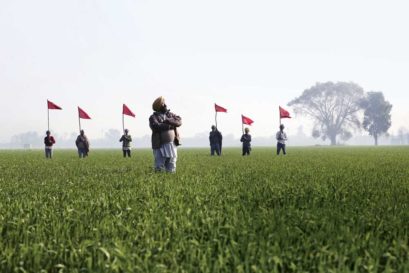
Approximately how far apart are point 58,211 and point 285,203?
3077 mm

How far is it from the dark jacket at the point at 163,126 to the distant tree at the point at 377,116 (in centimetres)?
12037

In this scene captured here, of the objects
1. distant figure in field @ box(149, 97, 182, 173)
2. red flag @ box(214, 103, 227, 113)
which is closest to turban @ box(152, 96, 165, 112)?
→ distant figure in field @ box(149, 97, 182, 173)

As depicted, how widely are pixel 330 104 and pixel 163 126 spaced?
→ 4742 inches

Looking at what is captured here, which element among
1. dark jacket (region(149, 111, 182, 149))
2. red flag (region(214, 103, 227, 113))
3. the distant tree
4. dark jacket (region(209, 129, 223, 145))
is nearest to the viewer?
dark jacket (region(149, 111, 182, 149))

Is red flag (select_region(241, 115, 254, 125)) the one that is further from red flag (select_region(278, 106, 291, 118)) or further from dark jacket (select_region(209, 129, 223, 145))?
dark jacket (select_region(209, 129, 223, 145))

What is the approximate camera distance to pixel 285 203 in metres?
6.40

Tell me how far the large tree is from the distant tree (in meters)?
2.69

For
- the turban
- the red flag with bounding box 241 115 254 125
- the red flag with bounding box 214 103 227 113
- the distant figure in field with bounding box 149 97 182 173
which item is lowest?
the distant figure in field with bounding box 149 97 182 173

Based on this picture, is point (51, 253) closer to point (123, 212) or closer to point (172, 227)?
point (172, 227)

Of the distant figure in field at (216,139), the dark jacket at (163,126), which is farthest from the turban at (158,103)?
the distant figure in field at (216,139)

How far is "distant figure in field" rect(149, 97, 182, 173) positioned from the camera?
11922 millimetres

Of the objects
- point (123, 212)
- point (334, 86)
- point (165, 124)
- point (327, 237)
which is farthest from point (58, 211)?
point (334, 86)

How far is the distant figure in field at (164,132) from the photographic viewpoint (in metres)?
11.9

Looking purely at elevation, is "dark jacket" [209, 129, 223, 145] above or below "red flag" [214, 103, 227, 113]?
below
